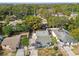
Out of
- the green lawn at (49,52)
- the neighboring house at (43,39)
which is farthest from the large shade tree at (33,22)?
the green lawn at (49,52)

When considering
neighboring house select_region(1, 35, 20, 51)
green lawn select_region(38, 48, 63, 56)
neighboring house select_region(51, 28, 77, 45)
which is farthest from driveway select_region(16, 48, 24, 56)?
neighboring house select_region(51, 28, 77, 45)

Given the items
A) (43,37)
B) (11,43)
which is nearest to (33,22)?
(43,37)

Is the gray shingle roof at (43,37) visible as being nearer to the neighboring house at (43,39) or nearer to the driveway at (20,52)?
the neighboring house at (43,39)

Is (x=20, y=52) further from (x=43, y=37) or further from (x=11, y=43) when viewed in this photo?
(x=43, y=37)

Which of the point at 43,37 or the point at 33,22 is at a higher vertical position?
the point at 33,22

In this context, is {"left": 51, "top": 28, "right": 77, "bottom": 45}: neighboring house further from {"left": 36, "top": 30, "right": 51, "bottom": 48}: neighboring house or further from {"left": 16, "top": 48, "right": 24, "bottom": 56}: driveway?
{"left": 16, "top": 48, "right": 24, "bottom": 56}: driveway
